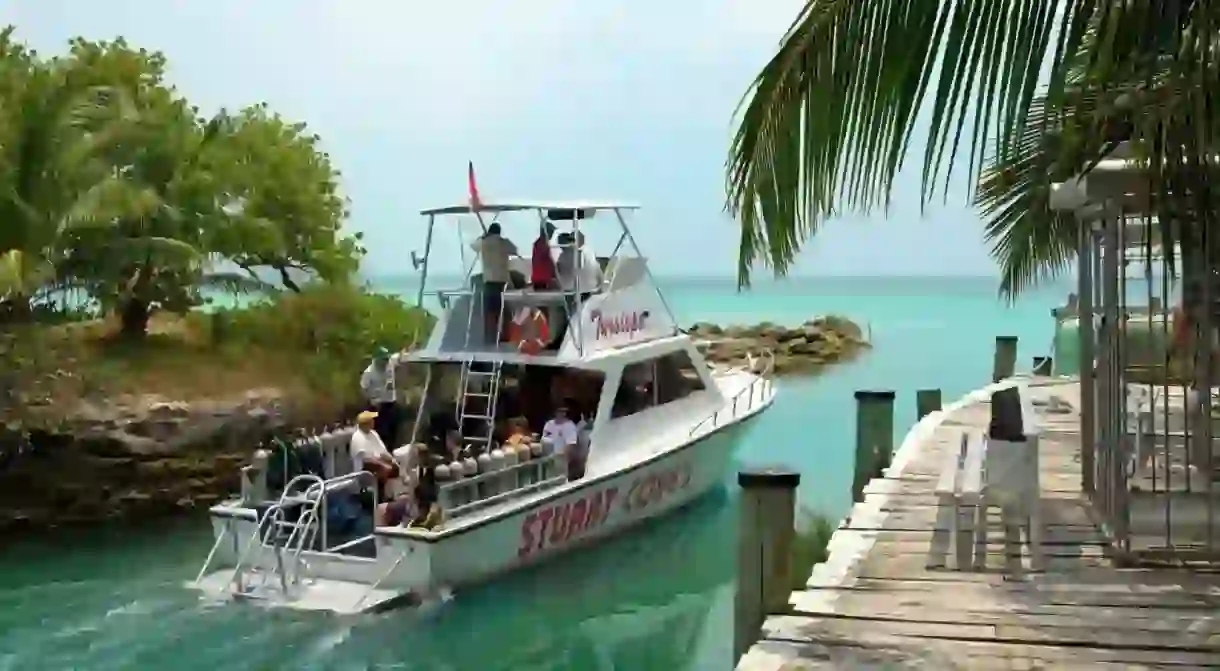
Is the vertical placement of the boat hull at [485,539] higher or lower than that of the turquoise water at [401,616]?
higher

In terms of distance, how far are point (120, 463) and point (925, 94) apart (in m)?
15.0

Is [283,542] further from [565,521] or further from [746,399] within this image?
[746,399]

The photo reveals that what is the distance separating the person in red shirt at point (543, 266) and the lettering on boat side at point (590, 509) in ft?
7.79

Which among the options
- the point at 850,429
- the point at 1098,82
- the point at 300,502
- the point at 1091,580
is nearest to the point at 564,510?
Answer: the point at 300,502

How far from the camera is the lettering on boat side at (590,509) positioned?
466 inches

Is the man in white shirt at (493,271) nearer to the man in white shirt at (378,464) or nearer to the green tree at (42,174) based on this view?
the man in white shirt at (378,464)

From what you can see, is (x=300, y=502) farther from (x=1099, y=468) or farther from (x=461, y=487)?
(x=1099, y=468)

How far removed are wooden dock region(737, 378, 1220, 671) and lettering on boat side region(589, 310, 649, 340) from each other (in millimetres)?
6853

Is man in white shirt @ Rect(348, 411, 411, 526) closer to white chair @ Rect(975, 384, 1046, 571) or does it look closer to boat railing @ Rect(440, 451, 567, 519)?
boat railing @ Rect(440, 451, 567, 519)

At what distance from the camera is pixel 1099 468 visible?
6.77m

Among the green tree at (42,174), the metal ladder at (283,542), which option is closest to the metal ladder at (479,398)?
the metal ladder at (283,542)

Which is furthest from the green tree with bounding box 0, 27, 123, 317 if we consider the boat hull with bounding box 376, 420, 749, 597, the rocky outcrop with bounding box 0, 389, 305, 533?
the boat hull with bounding box 376, 420, 749, 597

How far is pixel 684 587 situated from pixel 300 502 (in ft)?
13.8

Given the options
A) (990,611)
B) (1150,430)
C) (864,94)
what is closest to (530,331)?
(1150,430)
